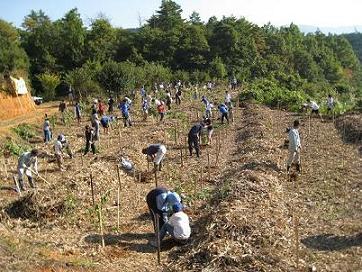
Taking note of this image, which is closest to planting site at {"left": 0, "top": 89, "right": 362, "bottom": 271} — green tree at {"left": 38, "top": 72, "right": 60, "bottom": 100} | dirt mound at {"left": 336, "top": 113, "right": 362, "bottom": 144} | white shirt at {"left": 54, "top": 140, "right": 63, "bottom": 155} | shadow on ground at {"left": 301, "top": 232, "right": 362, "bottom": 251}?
shadow on ground at {"left": 301, "top": 232, "right": 362, "bottom": 251}

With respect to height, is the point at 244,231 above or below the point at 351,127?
below

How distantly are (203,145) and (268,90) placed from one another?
19045 millimetres

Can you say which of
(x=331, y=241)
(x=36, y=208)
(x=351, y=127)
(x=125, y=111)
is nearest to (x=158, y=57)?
(x=125, y=111)

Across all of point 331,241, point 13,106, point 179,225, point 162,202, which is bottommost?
point 331,241

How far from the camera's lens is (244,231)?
9789mm

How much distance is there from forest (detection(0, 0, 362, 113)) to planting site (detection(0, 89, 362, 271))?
16151 millimetres

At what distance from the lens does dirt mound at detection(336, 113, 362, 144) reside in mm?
19780

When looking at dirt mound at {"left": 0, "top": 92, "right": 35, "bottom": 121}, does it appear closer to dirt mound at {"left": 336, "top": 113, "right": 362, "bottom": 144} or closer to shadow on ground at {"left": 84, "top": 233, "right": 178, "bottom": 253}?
dirt mound at {"left": 336, "top": 113, "right": 362, "bottom": 144}

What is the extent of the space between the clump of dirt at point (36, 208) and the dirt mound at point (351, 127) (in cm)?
1234

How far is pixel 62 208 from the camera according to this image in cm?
1230

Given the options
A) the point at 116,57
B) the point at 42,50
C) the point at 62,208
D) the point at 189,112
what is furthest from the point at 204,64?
the point at 62,208

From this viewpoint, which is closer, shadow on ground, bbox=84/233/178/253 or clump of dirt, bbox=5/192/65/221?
shadow on ground, bbox=84/233/178/253

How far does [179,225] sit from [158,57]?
167 ft

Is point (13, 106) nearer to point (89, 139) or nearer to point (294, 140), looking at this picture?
point (89, 139)
